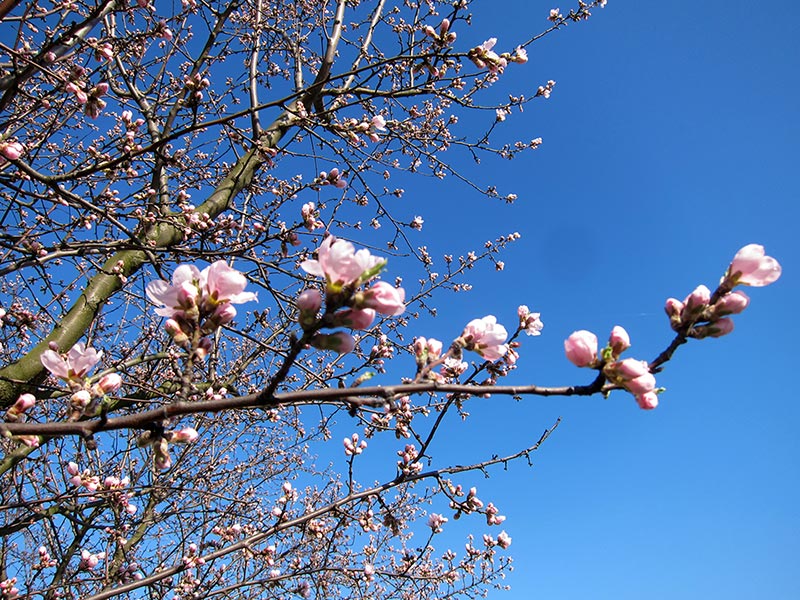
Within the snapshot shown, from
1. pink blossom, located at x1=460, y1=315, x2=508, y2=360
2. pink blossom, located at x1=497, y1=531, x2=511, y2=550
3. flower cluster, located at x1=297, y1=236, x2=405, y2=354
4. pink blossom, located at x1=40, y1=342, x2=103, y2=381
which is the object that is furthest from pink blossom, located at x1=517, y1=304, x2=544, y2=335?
pink blossom, located at x1=497, y1=531, x2=511, y2=550

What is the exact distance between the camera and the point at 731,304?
1237 millimetres

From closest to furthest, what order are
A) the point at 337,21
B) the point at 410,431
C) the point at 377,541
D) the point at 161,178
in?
1. the point at 410,431
2. the point at 161,178
3. the point at 337,21
4. the point at 377,541

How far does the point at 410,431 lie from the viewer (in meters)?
2.94

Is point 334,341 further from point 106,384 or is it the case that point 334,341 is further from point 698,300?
point 698,300

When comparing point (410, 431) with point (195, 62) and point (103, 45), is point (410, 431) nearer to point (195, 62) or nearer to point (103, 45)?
point (103, 45)

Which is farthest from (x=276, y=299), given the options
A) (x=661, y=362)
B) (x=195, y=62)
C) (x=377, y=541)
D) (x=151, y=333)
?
(x=377, y=541)

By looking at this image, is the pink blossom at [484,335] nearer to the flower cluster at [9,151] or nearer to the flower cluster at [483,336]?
the flower cluster at [483,336]

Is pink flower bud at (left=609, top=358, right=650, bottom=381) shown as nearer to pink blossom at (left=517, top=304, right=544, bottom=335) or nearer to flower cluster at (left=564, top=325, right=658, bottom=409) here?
flower cluster at (left=564, top=325, right=658, bottom=409)

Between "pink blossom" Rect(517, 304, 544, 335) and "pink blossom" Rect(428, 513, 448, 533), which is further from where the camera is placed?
"pink blossom" Rect(428, 513, 448, 533)

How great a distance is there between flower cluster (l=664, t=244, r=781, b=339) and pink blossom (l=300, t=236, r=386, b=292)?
0.80 metres

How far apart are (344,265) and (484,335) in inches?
21.5

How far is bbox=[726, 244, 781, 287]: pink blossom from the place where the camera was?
1284 millimetres

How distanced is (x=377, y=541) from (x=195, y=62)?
27.3 ft

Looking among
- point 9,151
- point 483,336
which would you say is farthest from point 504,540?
point 9,151
